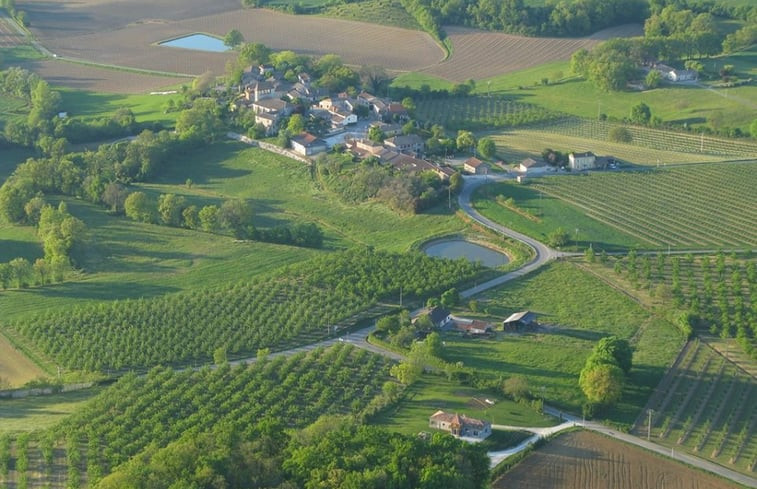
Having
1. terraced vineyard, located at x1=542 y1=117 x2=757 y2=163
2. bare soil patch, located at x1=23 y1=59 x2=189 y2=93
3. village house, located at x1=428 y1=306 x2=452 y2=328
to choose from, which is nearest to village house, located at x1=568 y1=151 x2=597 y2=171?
terraced vineyard, located at x1=542 y1=117 x2=757 y2=163

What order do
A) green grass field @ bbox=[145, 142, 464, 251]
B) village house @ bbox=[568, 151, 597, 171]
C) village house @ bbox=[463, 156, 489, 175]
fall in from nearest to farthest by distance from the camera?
green grass field @ bbox=[145, 142, 464, 251] → village house @ bbox=[463, 156, 489, 175] → village house @ bbox=[568, 151, 597, 171]

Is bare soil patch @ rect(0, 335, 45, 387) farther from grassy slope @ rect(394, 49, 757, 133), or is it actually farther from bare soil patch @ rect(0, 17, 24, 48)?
bare soil patch @ rect(0, 17, 24, 48)

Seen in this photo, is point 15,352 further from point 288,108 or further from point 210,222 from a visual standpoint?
point 288,108

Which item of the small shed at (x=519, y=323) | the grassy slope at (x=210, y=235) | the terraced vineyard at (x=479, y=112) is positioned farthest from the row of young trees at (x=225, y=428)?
the terraced vineyard at (x=479, y=112)

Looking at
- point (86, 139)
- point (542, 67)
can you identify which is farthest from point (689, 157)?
point (86, 139)

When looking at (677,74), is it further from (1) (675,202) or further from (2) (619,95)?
(1) (675,202)
